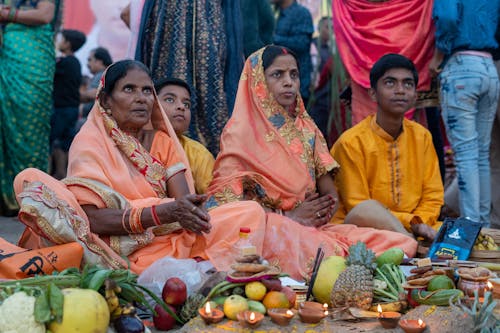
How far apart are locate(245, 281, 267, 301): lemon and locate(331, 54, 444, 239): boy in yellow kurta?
6.54 feet

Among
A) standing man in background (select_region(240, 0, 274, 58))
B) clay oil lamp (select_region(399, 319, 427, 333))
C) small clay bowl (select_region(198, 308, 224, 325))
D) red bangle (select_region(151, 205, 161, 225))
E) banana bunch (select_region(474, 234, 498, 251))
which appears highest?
standing man in background (select_region(240, 0, 274, 58))

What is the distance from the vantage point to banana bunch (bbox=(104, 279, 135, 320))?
2.99 meters

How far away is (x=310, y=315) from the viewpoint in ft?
9.90

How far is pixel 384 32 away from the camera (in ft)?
19.3

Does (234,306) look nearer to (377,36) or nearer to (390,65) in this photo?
(390,65)

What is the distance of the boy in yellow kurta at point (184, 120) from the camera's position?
4.98 meters

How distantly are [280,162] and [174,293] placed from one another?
1.61 meters

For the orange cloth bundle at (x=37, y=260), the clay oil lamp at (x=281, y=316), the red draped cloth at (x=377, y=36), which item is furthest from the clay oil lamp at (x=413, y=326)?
the red draped cloth at (x=377, y=36)

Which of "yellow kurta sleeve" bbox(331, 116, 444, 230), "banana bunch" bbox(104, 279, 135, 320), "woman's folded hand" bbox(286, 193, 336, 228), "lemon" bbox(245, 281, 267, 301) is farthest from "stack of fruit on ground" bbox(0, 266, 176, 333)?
"yellow kurta sleeve" bbox(331, 116, 444, 230)

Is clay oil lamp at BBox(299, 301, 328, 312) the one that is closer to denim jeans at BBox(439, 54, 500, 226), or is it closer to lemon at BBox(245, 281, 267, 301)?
lemon at BBox(245, 281, 267, 301)

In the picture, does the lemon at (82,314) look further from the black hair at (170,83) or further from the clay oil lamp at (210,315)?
the black hair at (170,83)

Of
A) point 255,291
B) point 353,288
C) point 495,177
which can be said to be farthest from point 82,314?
point 495,177

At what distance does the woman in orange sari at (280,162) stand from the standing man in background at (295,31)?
2.06 meters

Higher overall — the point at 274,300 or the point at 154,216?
the point at 154,216
